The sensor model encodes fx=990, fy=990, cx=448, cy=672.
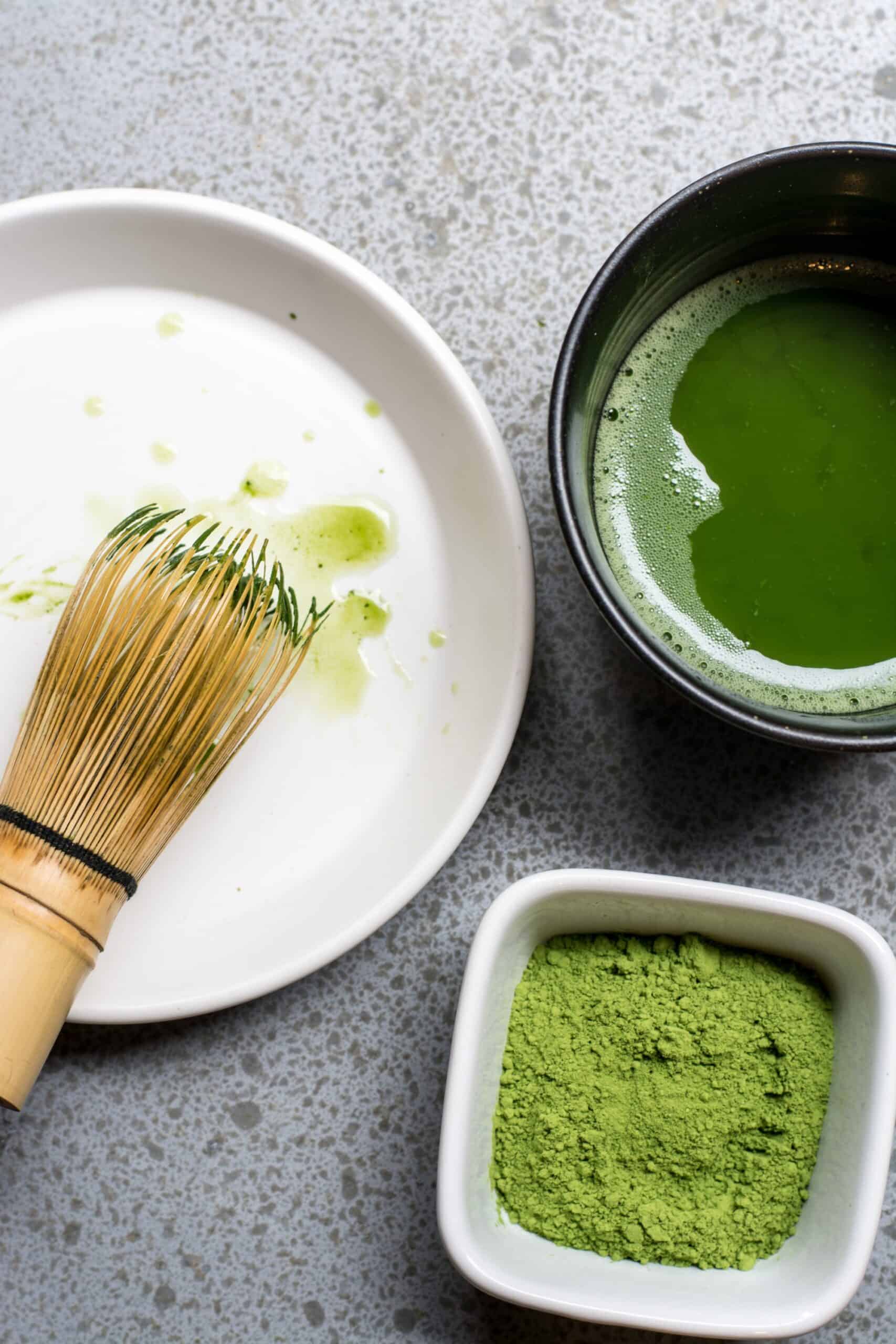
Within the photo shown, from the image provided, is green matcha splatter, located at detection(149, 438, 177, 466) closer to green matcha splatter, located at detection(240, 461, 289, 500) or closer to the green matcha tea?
green matcha splatter, located at detection(240, 461, 289, 500)

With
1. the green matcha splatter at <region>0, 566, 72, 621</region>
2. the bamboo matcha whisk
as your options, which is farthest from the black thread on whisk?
the green matcha splatter at <region>0, 566, 72, 621</region>

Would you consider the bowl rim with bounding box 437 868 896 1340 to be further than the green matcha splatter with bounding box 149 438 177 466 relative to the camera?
No

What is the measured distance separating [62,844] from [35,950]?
76 millimetres

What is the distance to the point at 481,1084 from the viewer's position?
0.74 metres

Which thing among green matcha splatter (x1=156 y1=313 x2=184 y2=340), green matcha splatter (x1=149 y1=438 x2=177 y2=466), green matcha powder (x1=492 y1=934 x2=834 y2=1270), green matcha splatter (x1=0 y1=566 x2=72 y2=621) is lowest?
green matcha powder (x1=492 y1=934 x2=834 y2=1270)

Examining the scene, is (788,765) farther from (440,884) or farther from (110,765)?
(110,765)

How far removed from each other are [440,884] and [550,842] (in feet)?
0.33

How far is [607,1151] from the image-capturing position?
2.45 feet

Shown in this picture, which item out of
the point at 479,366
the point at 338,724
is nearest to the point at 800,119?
the point at 479,366

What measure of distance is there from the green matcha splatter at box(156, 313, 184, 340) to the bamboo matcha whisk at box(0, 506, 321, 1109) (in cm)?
16

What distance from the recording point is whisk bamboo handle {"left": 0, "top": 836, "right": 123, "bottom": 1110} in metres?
0.69

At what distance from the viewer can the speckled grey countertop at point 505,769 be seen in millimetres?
840

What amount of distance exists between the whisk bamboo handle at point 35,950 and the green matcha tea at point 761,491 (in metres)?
0.47

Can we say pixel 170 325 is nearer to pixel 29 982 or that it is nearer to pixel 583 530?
pixel 583 530
